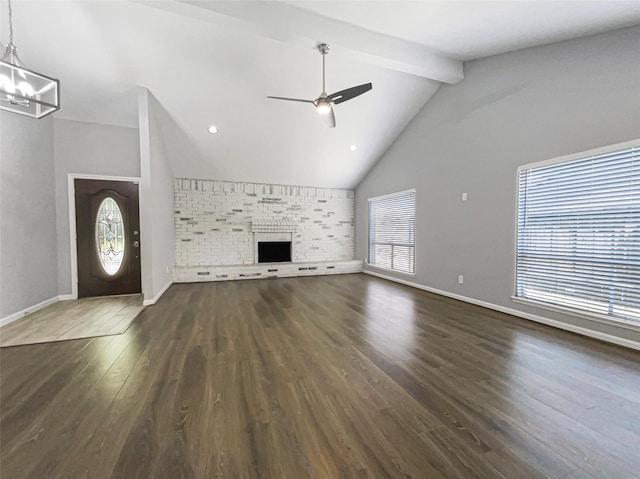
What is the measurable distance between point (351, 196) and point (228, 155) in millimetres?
3594

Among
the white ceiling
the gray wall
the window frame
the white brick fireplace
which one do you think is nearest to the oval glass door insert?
the gray wall

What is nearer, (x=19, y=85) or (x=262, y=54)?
(x=19, y=85)

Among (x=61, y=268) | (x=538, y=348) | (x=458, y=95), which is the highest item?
(x=458, y=95)

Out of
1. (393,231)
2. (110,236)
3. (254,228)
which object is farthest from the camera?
(254,228)

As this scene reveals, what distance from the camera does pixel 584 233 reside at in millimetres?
2990

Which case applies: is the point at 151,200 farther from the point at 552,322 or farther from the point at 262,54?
the point at 552,322

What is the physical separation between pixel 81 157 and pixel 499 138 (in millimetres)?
6619

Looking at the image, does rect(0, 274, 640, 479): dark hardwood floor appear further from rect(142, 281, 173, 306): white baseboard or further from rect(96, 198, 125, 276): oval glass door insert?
rect(96, 198, 125, 276): oval glass door insert

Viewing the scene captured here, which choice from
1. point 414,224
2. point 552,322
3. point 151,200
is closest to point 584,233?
point 552,322

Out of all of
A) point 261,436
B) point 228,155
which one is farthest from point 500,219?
point 228,155

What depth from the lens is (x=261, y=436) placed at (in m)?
1.46

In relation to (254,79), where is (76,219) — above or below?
below

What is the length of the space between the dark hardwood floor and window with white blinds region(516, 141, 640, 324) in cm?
54

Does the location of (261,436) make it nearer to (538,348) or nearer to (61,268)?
(538,348)
